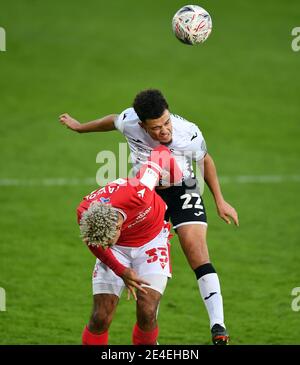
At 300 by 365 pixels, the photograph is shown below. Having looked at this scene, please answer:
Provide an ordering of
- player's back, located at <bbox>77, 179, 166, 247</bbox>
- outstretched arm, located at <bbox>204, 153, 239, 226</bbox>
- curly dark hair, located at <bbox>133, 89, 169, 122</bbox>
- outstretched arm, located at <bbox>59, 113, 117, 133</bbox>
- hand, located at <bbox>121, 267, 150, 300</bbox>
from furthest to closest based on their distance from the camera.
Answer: outstretched arm, located at <bbox>59, 113, 117, 133</bbox> → outstretched arm, located at <bbox>204, 153, 239, 226</bbox> → curly dark hair, located at <bbox>133, 89, 169, 122</bbox> → player's back, located at <bbox>77, 179, 166, 247</bbox> → hand, located at <bbox>121, 267, 150, 300</bbox>

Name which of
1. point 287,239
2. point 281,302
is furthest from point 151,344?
point 287,239

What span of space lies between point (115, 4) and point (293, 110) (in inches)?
425

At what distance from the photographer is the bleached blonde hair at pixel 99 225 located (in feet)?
28.2

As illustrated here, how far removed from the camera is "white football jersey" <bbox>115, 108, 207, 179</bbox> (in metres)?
10.3

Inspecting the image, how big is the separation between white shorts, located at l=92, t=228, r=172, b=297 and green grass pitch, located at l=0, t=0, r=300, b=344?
5.56ft

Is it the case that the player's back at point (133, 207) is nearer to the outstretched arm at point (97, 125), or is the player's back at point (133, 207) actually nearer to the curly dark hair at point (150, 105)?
the curly dark hair at point (150, 105)

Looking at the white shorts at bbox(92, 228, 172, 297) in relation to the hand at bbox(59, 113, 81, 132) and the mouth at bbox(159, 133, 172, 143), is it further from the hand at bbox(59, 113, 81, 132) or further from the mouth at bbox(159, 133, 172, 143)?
the hand at bbox(59, 113, 81, 132)

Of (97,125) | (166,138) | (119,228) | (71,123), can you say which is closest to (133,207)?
(119,228)

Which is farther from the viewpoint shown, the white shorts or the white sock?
the white sock

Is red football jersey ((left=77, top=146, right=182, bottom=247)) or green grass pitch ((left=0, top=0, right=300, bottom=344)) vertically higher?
green grass pitch ((left=0, top=0, right=300, bottom=344))

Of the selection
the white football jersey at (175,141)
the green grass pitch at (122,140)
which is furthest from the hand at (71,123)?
the green grass pitch at (122,140)

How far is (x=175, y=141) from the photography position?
33.7ft

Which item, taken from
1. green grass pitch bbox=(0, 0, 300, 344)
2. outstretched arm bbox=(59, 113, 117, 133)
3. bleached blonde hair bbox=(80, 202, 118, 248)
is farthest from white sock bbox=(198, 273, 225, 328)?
outstretched arm bbox=(59, 113, 117, 133)
